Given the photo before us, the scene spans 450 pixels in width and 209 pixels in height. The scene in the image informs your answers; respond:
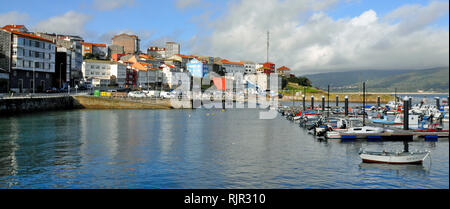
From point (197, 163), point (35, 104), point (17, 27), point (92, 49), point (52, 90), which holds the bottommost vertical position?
point (197, 163)

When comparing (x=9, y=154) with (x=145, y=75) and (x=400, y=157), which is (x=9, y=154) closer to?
(x=400, y=157)

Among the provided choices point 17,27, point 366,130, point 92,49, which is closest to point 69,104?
point 366,130

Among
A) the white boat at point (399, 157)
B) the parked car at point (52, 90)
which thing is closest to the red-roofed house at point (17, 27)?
the parked car at point (52, 90)

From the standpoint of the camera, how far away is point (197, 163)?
28.5 meters

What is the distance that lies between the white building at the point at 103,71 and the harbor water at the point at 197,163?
99.2 m

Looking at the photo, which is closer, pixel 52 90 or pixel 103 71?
pixel 52 90

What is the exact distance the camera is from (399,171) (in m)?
26.0

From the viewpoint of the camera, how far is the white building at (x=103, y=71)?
5591 inches

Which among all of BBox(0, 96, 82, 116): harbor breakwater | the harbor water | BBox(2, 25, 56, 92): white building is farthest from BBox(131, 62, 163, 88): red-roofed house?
the harbor water

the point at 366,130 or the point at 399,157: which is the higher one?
the point at 366,130

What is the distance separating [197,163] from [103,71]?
5040 inches
